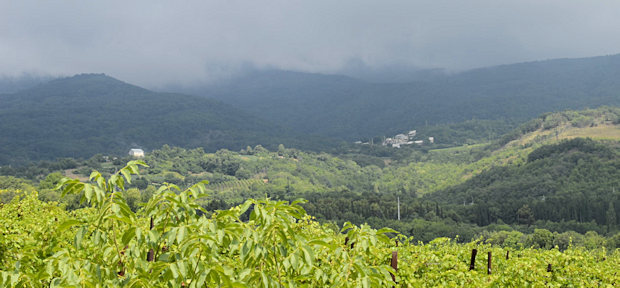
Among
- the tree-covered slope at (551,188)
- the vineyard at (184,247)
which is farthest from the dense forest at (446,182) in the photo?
the vineyard at (184,247)

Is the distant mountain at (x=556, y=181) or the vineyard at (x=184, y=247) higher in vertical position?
the vineyard at (x=184, y=247)

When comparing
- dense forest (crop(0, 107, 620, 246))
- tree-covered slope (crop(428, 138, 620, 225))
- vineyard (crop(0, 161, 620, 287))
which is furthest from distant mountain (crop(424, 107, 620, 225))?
vineyard (crop(0, 161, 620, 287))

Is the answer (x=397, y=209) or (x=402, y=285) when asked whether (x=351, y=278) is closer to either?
(x=402, y=285)

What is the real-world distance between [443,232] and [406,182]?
9621 centimetres

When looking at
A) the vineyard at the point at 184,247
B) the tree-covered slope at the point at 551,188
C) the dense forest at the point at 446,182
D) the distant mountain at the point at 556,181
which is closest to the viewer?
the vineyard at the point at 184,247

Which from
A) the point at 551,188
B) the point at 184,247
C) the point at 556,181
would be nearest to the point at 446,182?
the point at 556,181

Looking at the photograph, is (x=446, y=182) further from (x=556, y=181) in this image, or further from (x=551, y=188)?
(x=551, y=188)

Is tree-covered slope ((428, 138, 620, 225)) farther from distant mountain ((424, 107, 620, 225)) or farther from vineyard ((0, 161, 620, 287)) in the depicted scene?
vineyard ((0, 161, 620, 287))

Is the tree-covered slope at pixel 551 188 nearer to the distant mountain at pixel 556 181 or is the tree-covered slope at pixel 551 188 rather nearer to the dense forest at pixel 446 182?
the distant mountain at pixel 556 181

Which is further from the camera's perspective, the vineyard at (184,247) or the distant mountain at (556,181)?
the distant mountain at (556,181)

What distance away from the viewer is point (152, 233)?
3934mm

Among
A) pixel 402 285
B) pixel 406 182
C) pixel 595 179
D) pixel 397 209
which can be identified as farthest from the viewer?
pixel 406 182

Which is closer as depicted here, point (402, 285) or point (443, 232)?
point (402, 285)

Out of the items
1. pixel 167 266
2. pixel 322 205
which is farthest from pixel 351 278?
pixel 322 205
